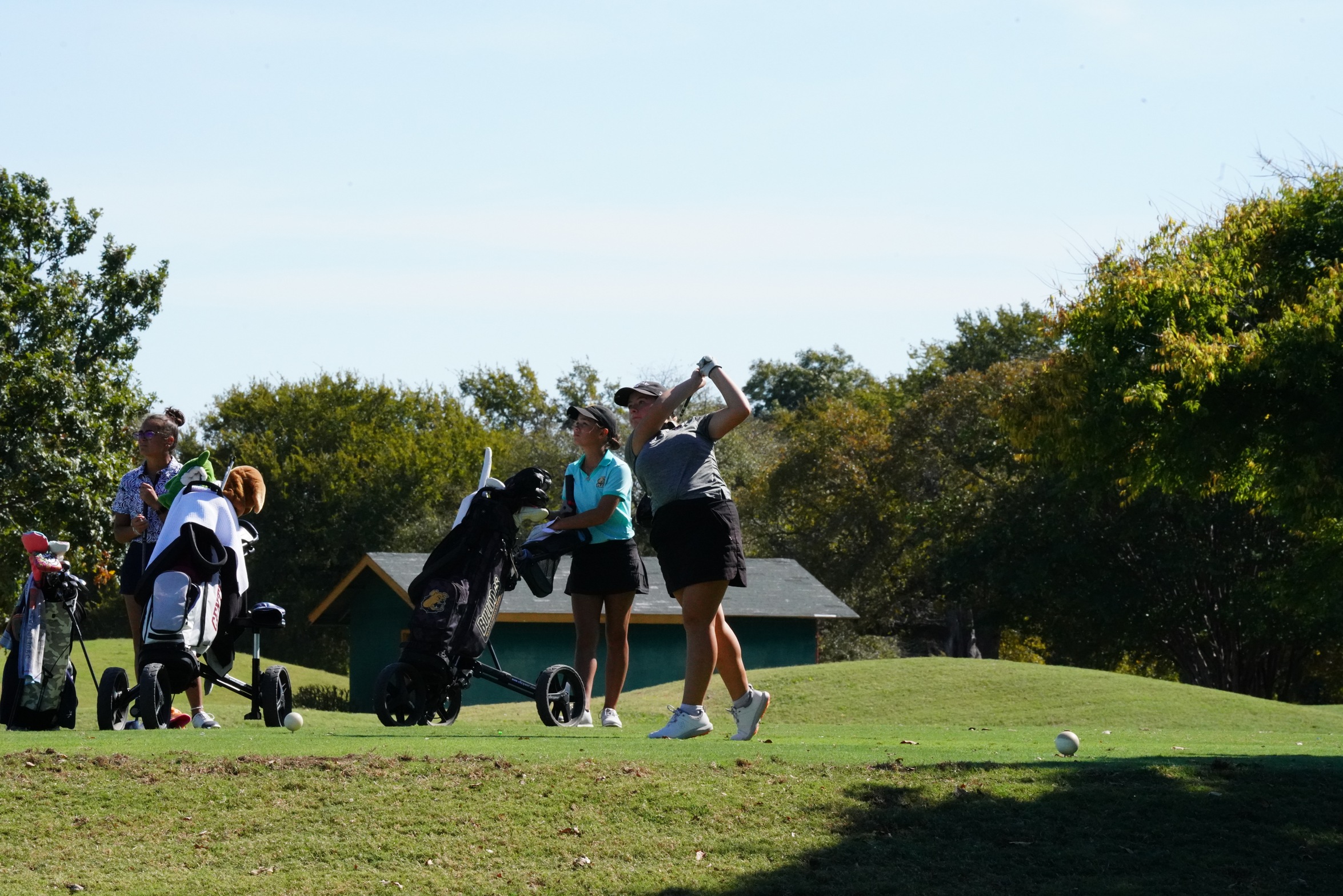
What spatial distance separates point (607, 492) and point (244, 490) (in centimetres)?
264

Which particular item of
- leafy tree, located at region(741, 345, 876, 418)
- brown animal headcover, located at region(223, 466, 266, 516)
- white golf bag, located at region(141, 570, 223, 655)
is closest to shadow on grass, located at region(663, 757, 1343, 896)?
white golf bag, located at region(141, 570, 223, 655)

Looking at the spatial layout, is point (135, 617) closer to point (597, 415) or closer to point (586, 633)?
point (586, 633)

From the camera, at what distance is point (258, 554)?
59.1 meters

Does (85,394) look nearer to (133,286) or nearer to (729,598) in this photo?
(133,286)

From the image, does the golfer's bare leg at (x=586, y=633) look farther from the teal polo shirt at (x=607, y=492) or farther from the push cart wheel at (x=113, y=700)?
the push cart wheel at (x=113, y=700)

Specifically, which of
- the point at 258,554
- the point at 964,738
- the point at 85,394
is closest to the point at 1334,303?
the point at 964,738

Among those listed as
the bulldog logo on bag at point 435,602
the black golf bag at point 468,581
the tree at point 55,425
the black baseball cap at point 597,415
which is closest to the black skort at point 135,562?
the black golf bag at point 468,581

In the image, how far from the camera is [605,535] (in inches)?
357

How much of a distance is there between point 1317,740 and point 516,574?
785 cm

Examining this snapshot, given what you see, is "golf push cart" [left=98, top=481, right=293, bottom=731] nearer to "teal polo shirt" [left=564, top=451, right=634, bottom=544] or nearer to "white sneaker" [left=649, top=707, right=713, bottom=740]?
"teal polo shirt" [left=564, top=451, right=634, bottom=544]

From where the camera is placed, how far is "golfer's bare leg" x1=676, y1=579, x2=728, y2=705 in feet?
25.2

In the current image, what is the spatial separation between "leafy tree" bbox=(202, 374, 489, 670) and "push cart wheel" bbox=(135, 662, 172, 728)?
4882 centimetres

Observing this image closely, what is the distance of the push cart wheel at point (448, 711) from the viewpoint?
8945mm

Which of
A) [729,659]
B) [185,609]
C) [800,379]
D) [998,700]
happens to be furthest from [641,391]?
[800,379]
